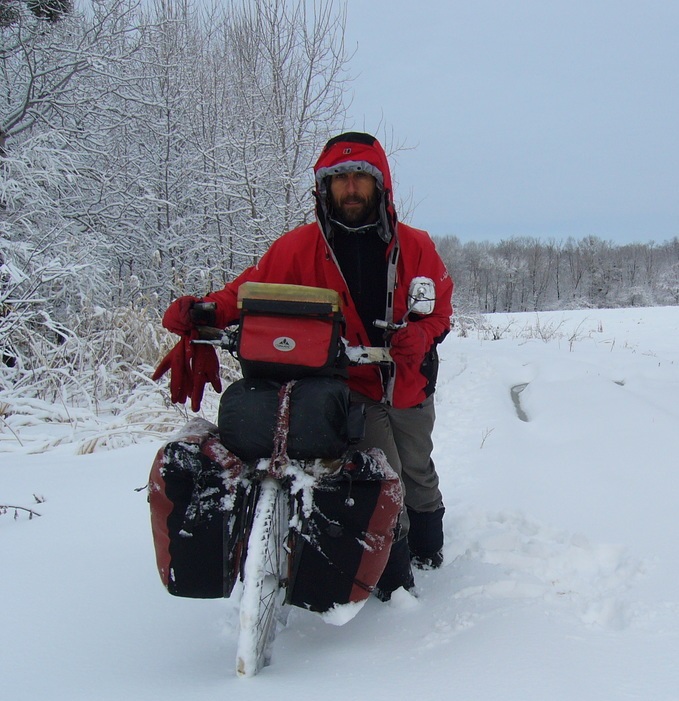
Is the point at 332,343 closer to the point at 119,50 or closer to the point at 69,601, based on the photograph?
the point at 69,601

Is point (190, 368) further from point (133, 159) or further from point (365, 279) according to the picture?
point (133, 159)

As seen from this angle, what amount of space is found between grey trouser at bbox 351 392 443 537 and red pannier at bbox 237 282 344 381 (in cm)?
49

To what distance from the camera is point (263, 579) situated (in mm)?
1573

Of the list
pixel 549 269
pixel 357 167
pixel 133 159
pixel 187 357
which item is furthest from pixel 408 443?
pixel 549 269

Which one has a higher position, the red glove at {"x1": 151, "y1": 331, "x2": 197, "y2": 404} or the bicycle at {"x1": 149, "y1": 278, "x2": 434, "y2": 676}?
the red glove at {"x1": 151, "y1": 331, "x2": 197, "y2": 404}

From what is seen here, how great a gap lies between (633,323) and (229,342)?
47.5 feet

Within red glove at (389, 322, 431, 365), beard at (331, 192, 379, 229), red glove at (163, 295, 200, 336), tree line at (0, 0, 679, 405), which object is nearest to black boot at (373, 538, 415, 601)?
red glove at (389, 322, 431, 365)

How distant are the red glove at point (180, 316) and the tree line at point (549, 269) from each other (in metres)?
61.2

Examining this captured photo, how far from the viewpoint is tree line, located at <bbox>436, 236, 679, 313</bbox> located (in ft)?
210

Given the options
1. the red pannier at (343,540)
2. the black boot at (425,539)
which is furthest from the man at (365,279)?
the red pannier at (343,540)

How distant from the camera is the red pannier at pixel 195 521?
5.19 feet

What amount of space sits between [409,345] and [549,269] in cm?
7107

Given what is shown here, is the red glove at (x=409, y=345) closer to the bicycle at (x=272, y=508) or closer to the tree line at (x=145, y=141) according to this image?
the bicycle at (x=272, y=508)

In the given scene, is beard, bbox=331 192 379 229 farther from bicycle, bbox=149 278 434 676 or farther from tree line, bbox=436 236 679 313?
tree line, bbox=436 236 679 313
